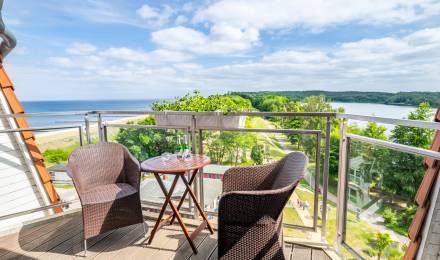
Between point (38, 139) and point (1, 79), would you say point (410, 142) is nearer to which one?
point (38, 139)

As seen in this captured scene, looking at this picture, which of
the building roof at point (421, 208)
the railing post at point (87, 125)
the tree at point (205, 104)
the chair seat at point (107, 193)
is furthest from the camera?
the railing post at point (87, 125)

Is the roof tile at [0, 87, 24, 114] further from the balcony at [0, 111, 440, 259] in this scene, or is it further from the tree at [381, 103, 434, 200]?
the tree at [381, 103, 434, 200]

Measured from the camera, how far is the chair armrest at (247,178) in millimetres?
2170

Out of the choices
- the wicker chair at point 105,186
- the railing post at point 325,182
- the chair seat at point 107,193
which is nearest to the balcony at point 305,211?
the railing post at point 325,182

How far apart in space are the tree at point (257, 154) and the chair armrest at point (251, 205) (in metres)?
1.03

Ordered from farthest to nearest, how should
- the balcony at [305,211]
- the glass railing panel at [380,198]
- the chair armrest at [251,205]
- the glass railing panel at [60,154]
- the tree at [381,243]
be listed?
the glass railing panel at [60,154], the balcony at [305,211], the tree at [381,243], the glass railing panel at [380,198], the chair armrest at [251,205]

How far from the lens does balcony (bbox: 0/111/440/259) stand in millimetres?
1984

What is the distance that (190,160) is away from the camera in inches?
99.9

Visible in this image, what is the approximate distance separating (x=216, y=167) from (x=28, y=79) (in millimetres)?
27477

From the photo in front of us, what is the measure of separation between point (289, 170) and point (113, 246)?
1960 millimetres

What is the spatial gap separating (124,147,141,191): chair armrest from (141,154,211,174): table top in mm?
189

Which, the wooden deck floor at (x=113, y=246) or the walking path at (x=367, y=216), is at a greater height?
the walking path at (x=367, y=216)

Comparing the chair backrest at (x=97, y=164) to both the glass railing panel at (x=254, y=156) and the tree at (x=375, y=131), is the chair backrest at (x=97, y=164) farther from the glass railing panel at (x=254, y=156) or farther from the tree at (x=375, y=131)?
the tree at (x=375, y=131)

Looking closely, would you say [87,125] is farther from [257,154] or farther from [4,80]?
[257,154]
